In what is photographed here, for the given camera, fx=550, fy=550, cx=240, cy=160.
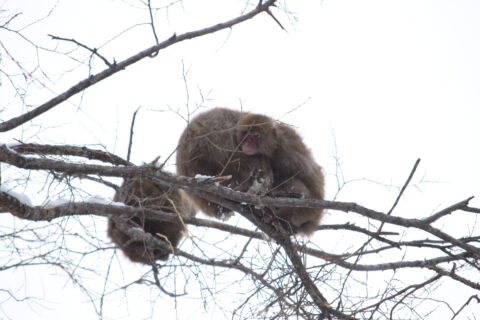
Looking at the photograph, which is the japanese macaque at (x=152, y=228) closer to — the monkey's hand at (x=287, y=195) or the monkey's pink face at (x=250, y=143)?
the monkey's pink face at (x=250, y=143)

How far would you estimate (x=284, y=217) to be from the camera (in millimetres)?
6062

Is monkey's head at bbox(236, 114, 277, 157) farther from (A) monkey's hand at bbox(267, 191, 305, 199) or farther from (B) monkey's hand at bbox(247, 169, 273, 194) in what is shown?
(A) monkey's hand at bbox(267, 191, 305, 199)

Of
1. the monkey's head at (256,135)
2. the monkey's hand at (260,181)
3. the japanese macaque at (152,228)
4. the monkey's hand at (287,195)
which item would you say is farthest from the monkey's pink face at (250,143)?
the japanese macaque at (152,228)

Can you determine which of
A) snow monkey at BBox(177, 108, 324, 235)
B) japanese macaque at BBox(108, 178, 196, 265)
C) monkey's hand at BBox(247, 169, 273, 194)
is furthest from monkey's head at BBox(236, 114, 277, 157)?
japanese macaque at BBox(108, 178, 196, 265)

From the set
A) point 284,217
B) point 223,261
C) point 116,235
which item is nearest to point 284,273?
point 223,261

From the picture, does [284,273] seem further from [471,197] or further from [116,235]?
[116,235]

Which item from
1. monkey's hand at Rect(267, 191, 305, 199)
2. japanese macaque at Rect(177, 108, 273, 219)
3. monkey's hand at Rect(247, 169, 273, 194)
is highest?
japanese macaque at Rect(177, 108, 273, 219)

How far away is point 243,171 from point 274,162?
0.46 meters

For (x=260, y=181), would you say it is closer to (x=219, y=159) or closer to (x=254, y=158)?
(x=254, y=158)

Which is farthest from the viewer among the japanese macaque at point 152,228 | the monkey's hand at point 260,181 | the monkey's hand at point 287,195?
the japanese macaque at point 152,228

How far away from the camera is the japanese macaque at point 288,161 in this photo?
237 inches

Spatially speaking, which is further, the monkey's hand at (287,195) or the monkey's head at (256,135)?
the monkey's head at (256,135)

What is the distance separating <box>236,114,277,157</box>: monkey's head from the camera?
5.99 meters

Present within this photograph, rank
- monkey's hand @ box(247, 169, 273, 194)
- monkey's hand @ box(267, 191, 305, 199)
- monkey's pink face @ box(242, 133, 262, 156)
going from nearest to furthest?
monkey's hand @ box(267, 191, 305, 199), monkey's hand @ box(247, 169, 273, 194), monkey's pink face @ box(242, 133, 262, 156)
